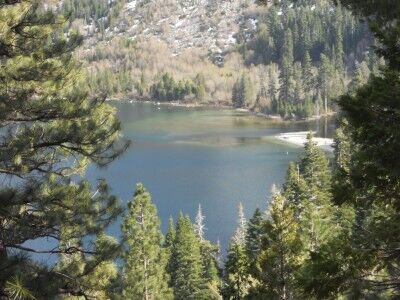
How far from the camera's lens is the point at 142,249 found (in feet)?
79.9

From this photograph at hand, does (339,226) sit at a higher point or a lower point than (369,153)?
lower

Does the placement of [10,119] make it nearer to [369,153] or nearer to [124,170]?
[369,153]

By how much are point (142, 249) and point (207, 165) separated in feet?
167

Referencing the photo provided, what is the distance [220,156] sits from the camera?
8088 cm

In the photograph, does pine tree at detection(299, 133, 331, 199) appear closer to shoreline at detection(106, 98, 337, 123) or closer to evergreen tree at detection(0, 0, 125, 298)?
evergreen tree at detection(0, 0, 125, 298)

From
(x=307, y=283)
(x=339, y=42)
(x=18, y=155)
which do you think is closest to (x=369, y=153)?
(x=307, y=283)

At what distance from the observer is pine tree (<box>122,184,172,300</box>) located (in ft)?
78.7

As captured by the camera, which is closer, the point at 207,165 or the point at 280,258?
the point at 280,258

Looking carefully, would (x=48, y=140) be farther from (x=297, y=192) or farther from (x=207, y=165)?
(x=207, y=165)

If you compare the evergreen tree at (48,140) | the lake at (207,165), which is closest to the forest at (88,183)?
the evergreen tree at (48,140)

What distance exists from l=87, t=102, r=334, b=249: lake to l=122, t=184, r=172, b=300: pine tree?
38.3ft

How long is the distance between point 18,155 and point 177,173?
6291 centimetres

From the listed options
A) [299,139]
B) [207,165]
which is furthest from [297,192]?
[299,139]

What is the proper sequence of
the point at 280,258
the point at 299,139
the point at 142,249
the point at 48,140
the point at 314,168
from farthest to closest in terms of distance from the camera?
the point at 299,139 → the point at 314,168 → the point at 142,249 → the point at 280,258 → the point at 48,140
